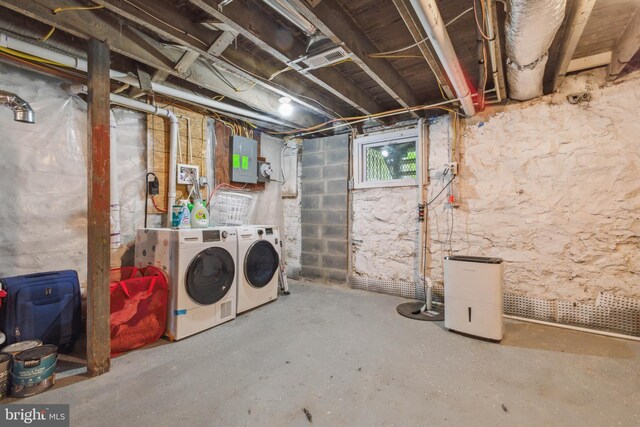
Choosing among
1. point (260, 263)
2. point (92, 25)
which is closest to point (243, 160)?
point (260, 263)

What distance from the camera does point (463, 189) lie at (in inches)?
112

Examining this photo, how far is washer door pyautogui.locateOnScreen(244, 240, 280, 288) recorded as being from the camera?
8.75 ft

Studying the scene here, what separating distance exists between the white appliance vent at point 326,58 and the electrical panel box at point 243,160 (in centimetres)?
158

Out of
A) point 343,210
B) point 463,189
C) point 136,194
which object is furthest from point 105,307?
point 463,189

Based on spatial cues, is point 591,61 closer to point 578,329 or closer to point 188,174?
point 578,329

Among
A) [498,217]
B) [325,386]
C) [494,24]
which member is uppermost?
[494,24]

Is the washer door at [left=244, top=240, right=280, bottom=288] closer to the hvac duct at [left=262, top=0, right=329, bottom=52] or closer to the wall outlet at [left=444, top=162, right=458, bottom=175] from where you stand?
the hvac duct at [left=262, top=0, right=329, bottom=52]

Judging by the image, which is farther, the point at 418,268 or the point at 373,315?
the point at 418,268

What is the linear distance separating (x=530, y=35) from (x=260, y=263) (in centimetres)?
271

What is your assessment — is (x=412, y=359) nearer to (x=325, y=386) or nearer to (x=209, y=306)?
(x=325, y=386)

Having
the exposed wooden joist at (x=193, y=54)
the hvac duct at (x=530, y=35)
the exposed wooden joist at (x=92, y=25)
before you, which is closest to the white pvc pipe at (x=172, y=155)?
the exposed wooden joist at (x=193, y=54)

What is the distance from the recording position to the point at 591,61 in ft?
7.15

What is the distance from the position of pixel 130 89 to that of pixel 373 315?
10.2 feet

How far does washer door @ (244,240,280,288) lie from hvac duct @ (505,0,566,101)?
2.49 metres
